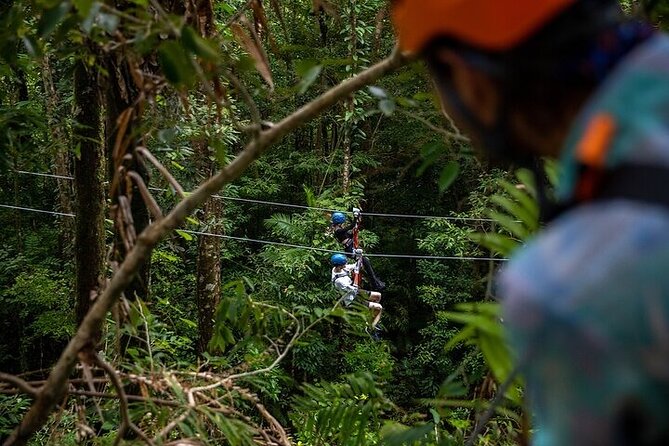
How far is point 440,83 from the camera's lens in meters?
0.51

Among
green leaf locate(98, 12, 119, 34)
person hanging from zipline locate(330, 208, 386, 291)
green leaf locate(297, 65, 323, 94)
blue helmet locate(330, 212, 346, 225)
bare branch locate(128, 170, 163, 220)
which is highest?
green leaf locate(98, 12, 119, 34)

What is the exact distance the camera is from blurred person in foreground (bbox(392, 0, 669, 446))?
0.34m

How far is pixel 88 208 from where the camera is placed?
3320mm

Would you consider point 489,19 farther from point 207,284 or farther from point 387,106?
point 207,284

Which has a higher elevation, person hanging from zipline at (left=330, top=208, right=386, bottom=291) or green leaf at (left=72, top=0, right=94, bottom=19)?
green leaf at (left=72, top=0, right=94, bottom=19)

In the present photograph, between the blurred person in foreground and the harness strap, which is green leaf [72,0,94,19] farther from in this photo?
the harness strap

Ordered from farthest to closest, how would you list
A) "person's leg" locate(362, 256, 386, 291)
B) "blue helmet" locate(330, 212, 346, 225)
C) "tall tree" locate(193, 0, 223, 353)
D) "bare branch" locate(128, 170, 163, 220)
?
"person's leg" locate(362, 256, 386, 291), "blue helmet" locate(330, 212, 346, 225), "tall tree" locate(193, 0, 223, 353), "bare branch" locate(128, 170, 163, 220)

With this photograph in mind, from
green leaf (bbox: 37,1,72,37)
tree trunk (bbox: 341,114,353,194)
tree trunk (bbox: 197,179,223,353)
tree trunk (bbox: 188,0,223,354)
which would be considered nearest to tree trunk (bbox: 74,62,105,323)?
green leaf (bbox: 37,1,72,37)

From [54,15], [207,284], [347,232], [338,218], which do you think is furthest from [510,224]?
[347,232]

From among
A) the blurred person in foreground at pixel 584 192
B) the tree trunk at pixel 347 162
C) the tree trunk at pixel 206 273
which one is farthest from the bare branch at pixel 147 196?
the tree trunk at pixel 347 162

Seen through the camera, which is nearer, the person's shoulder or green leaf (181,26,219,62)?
the person's shoulder

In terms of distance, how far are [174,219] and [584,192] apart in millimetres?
684

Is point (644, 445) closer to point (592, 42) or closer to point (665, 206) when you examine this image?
point (665, 206)

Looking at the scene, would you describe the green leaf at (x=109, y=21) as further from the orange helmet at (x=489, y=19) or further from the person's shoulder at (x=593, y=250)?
the person's shoulder at (x=593, y=250)
